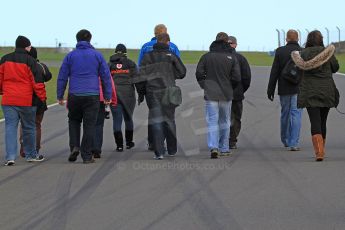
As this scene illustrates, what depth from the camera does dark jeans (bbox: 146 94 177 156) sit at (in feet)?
36.4

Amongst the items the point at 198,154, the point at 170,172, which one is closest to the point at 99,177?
the point at 170,172

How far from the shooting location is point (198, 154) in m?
11.5

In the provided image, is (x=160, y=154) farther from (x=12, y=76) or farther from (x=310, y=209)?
(x=310, y=209)

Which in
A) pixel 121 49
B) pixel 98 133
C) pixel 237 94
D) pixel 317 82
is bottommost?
pixel 98 133

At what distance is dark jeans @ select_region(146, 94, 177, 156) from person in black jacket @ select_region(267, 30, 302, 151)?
168 centimetres

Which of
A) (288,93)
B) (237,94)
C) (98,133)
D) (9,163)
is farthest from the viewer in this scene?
(237,94)

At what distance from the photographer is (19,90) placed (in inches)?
412

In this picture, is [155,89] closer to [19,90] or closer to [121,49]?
[121,49]

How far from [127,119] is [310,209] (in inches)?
216

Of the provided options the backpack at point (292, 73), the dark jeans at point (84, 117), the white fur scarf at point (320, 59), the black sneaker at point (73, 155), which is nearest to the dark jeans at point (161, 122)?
the dark jeans at point (84, 117)

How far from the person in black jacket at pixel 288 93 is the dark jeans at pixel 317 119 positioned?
0.94 m

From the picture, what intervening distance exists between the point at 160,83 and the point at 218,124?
105 centimetres

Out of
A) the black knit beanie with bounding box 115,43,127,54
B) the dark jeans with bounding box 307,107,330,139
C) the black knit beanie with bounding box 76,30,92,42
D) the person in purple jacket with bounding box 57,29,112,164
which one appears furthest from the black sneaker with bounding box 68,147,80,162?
the dark jeans with bounding box 307,107,330,139

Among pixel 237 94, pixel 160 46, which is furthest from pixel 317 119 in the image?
pixel 160 46
